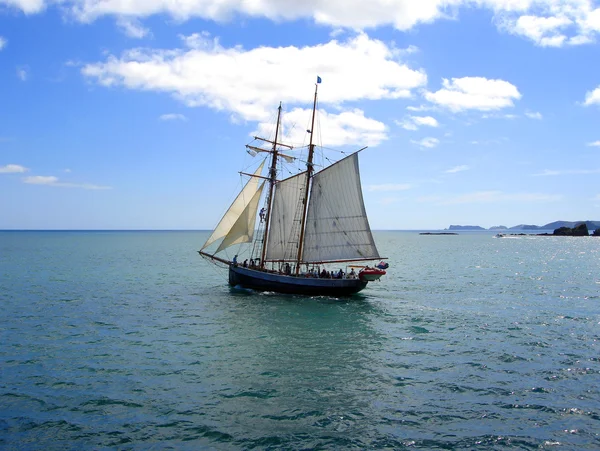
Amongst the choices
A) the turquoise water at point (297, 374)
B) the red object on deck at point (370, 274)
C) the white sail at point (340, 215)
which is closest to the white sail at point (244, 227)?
the white sail at point (340, 215)

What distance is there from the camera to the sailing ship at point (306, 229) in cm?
4797

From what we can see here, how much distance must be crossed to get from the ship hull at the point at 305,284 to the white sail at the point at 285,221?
13.4ft

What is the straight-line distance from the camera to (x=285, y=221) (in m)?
52.5

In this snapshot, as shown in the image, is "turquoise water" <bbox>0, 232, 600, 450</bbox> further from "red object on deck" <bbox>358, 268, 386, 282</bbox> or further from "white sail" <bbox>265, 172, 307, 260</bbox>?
"white sail" <bbox>265, 172, 307, 260</bbox>

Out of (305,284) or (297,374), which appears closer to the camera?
(297,374)

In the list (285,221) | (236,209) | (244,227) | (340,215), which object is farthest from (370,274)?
(236,209)

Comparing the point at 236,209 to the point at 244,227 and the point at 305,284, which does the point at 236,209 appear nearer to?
the point at 244,227

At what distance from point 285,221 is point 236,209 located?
5.61 metres

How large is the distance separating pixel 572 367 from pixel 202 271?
6143 cm

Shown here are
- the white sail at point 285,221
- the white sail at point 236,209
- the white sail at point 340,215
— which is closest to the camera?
the white sail at point 340,215

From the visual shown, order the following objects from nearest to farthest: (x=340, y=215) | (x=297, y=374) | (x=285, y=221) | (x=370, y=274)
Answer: (x=297, y=374) < (x=370, y=274) < (x=340, y=215) < (x=285, y=221)

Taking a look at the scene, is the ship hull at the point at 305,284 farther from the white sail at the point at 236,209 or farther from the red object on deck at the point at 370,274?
the white sail at the point at 236,209

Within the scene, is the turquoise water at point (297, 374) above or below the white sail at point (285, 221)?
below

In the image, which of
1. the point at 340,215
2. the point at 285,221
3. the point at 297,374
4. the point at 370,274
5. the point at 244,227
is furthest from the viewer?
the point at 285,221
